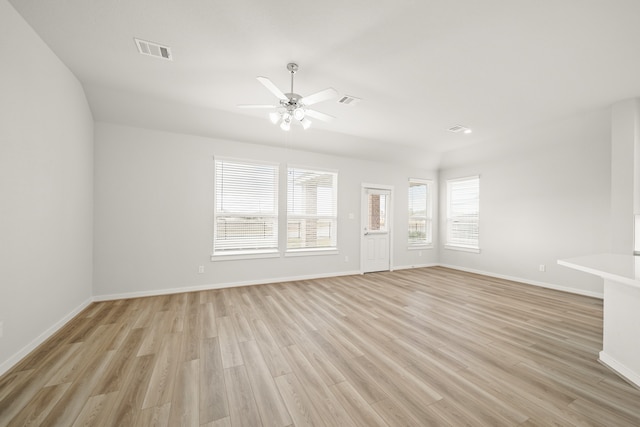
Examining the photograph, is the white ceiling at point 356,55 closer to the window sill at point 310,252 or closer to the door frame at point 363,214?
the door frame at point 363,214

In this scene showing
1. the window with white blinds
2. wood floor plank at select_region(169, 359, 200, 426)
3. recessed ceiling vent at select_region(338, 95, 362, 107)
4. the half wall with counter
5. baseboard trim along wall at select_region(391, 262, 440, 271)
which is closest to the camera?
wood floor plank at select_region(169, 359, 200, 426)

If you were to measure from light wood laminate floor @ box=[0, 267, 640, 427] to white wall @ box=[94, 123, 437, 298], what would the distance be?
618mm

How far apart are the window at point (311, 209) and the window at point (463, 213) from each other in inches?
139

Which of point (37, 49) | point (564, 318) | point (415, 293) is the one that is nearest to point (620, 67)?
point (564, 318)

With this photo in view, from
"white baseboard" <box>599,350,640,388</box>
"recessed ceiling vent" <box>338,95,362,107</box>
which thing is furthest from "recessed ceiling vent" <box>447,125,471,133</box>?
"white baseboard" <box>599,350,640,388</box>

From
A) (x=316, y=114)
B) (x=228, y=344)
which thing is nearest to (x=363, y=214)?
(x=316, y=114)

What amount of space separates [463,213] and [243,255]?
226 inches

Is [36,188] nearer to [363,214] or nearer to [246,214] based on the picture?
[246,214]

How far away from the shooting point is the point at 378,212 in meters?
6.20

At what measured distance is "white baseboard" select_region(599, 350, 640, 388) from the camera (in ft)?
6.23

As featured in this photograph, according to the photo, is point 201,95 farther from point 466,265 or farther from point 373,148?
point 466,265

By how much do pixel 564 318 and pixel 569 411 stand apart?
2277 millimetres

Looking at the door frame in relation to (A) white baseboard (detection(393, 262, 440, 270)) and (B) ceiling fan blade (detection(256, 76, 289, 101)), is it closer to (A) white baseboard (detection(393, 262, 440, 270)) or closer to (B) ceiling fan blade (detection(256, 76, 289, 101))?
(A) white baseboard (detection(393, 262, 440, 270))

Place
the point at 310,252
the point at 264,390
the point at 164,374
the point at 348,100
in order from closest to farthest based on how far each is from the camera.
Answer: the point at 264,390
the point at 164,374
the point at 348,100
the point at 310,252
